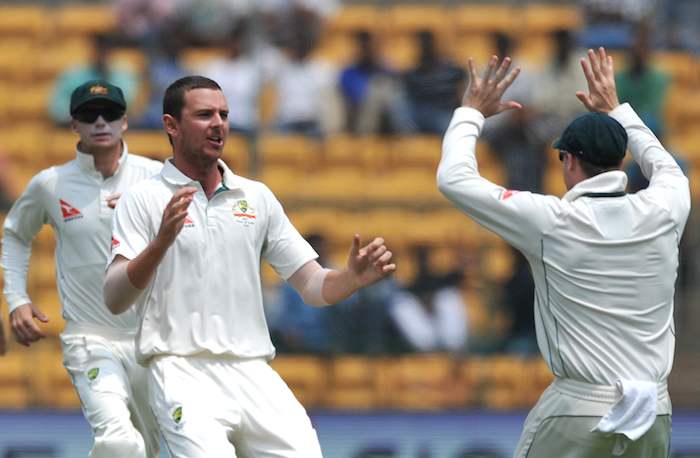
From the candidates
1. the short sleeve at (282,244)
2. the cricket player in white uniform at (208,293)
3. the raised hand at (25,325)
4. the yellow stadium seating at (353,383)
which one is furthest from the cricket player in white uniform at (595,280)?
the yellow stadium seating at (353,383)

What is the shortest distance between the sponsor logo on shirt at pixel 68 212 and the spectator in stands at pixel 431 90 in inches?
228

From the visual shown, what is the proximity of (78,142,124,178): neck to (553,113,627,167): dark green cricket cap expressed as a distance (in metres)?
2.66

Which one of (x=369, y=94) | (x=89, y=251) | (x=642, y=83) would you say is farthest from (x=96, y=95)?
(x=642, y=83)

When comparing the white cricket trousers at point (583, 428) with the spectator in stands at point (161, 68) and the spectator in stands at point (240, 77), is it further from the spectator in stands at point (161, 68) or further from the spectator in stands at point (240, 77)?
the spectator in stands at point (161, 68)

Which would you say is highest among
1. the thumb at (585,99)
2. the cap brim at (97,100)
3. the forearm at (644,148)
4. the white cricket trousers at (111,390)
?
the thumb at (585,99)

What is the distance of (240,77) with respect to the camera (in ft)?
42.9

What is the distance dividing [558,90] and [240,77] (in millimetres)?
2855

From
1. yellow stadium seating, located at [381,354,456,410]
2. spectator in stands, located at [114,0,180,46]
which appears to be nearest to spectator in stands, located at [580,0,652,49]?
spectator in stands, located at [114,0,180,46]

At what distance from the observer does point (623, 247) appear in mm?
5789

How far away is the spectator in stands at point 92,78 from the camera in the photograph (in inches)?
517

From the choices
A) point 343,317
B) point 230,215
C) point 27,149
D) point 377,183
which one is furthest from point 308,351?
point 230,215

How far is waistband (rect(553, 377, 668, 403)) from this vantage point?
5.74 metres

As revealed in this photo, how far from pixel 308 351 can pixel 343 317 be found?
38 cm

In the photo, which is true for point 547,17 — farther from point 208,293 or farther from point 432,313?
point 208,293
